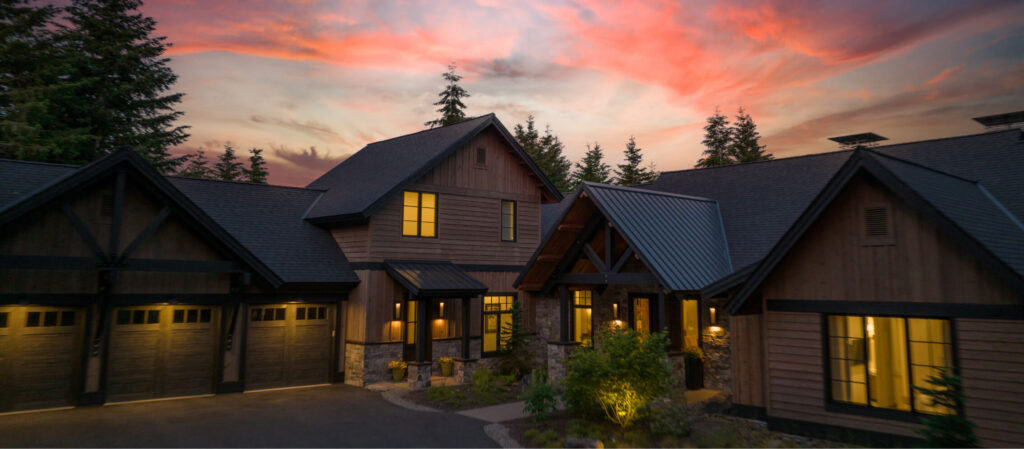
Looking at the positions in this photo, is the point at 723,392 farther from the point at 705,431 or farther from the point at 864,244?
the point at 864,244

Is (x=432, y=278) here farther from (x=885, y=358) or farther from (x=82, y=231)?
(x=885, y=358)

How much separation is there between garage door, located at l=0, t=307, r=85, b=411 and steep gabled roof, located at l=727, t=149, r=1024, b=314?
14.6 meters

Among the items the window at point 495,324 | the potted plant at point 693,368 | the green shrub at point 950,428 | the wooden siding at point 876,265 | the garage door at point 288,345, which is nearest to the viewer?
the green shrub at point 950,428

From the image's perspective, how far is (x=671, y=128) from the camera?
34781 millimetres

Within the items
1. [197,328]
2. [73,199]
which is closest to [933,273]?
[197,328]

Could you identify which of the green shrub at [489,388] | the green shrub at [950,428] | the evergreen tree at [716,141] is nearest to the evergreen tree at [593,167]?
the evergreen tree at [716,141]

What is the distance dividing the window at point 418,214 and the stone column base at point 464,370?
427 centimetres

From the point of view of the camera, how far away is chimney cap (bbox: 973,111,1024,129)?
1861 centimetres

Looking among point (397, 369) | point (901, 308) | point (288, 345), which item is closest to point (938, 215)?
point (901, 308)

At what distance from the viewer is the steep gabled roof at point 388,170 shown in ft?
60.1

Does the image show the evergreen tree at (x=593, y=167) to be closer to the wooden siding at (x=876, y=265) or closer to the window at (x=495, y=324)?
the window at (x=495, y=324)

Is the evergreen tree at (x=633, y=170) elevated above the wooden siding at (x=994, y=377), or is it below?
above

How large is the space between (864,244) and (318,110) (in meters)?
22.8

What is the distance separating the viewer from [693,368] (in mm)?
15977
